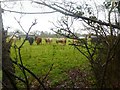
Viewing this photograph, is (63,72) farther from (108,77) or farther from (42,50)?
(108,77)

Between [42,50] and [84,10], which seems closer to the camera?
[84,10]

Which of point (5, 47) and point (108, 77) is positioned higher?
point (5, 47)

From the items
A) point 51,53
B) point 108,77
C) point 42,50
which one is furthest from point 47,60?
point 108,77

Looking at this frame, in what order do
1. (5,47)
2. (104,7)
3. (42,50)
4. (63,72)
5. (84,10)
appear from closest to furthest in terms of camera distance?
(5,47)
(104,7)
(84,10)
(63,72)
(42,50)

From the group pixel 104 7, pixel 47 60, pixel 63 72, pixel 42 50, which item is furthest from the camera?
pixel 42 50

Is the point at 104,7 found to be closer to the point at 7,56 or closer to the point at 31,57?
the point at 7,56

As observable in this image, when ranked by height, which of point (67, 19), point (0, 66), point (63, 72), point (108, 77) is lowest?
point (63, 72)

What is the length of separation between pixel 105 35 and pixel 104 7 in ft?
1.95

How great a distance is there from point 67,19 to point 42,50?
505 centimetres

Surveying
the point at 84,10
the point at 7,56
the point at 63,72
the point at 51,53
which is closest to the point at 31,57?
the point at 51,53

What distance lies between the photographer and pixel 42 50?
22.3 ft

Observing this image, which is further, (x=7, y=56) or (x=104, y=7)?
(x=104, y=7)

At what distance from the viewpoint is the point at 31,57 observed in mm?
6168

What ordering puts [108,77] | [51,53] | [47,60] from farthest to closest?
[51,53] < [47,60] < [108,77]
